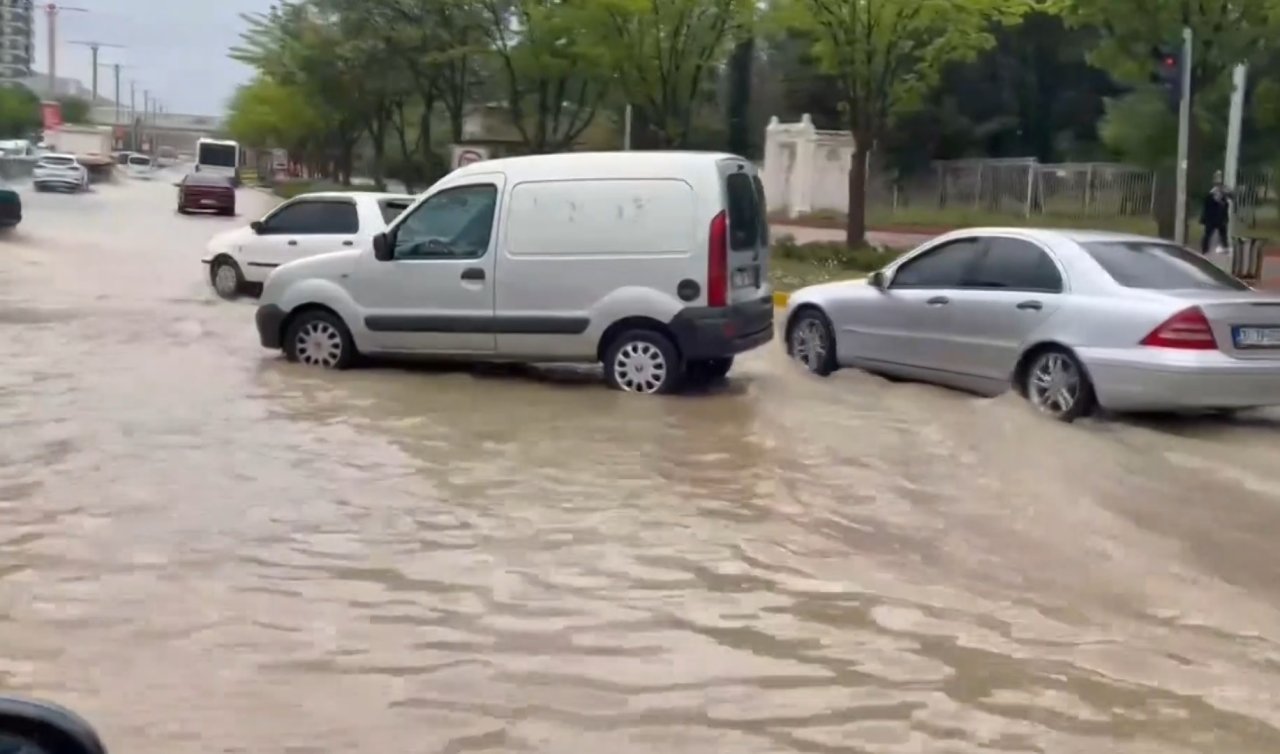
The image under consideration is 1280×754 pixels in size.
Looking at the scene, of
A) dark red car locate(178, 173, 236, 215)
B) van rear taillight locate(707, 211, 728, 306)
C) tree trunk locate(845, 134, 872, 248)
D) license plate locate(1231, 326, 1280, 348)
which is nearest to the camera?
license plate locate(1231, 326, 1280, 348)

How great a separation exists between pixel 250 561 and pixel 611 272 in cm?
533

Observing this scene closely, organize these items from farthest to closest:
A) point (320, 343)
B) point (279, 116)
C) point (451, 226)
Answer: point (279, 116) → point (320, 343) → point (451, 226)

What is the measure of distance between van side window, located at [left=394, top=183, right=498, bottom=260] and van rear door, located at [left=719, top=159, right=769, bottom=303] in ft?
5.95

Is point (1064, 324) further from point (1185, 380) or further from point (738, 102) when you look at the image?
point (738, 102)

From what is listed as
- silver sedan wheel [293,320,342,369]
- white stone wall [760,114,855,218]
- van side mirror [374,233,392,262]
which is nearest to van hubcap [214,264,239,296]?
silver sedan wheel [293,320,342,369]

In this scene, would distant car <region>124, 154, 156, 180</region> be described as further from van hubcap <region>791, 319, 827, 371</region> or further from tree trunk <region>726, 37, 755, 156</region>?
van hubcap <region>791, 319, 827, 371</region>

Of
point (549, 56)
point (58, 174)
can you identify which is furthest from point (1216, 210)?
point (58, 174)

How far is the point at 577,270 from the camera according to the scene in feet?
41.1

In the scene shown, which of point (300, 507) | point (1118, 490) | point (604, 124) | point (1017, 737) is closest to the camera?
point (1017, 737)

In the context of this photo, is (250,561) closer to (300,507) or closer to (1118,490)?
(300,507)

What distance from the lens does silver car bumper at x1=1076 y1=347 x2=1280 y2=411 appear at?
35.3 ft

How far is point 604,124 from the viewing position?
186 ft

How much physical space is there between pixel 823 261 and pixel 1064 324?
17.6 meters

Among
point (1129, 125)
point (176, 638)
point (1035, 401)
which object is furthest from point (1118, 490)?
point (1129, 125)
